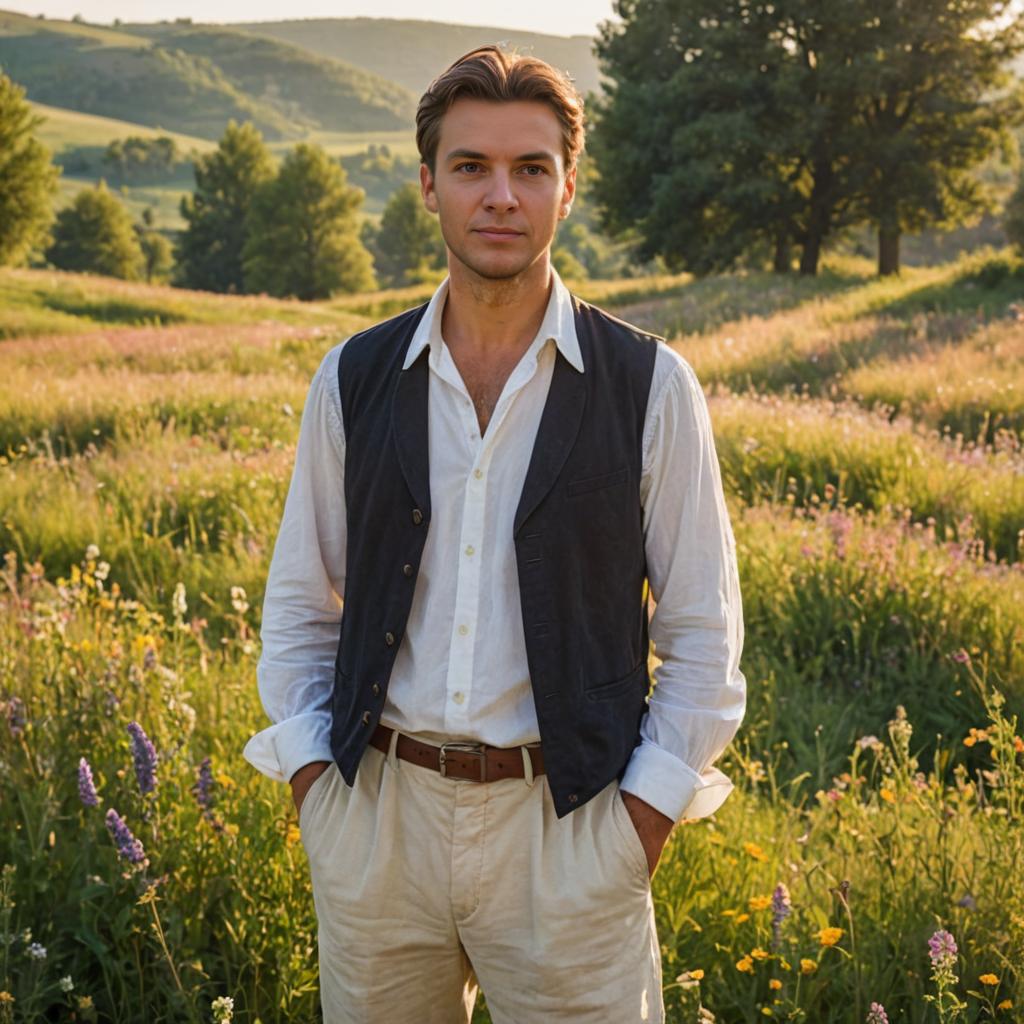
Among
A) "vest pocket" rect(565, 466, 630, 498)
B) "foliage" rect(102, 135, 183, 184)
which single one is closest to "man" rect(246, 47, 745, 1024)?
"vest pocket" rect(565, 466, 630, 498)

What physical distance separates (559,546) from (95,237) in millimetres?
83144

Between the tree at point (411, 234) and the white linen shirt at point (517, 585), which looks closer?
the white linen shirt at point (517, 585)

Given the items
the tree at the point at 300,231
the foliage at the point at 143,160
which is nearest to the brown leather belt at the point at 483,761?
the tree at the point at 300,231

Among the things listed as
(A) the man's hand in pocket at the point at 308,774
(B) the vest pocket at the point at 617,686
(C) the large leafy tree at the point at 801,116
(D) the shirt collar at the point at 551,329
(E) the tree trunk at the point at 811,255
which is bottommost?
(A) the man's hand in pocket at the point at 308,774

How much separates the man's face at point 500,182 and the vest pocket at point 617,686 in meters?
0.89

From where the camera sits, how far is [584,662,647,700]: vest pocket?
7.32ft

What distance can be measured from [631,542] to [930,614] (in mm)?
3641

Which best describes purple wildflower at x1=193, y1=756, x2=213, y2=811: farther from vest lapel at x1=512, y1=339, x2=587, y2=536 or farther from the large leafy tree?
the large leafy tree

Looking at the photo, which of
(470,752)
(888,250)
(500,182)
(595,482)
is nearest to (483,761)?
(470,752)

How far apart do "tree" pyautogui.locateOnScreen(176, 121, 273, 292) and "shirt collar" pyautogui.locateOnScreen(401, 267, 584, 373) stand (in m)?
69.5

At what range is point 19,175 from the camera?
47.6m

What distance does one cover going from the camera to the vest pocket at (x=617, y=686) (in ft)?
7.32

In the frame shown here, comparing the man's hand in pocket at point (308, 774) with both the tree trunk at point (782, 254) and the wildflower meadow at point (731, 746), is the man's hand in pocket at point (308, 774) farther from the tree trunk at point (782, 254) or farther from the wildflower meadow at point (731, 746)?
the tree trunk at point (782, 254)

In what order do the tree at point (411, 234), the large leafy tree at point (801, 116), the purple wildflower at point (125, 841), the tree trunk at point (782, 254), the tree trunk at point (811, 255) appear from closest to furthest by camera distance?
the purple wildflower at point (125, 841)
the large leafy tree at point (801, 116)
the tree trunk at point (811, 255)
the tree trunk at point (782, 254)
the tree at point (411, 234)
